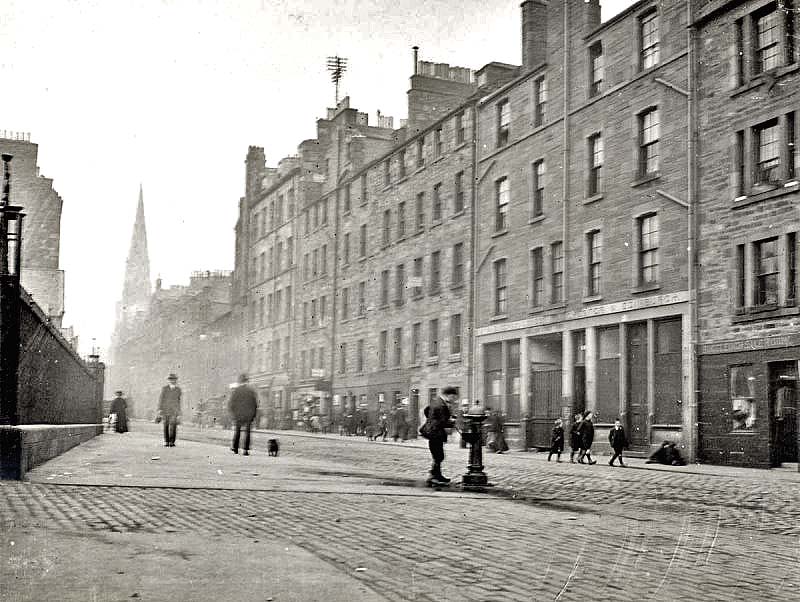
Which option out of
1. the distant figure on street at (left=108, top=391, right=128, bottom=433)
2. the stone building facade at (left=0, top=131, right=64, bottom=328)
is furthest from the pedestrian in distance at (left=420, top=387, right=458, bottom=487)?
the stone building facade at (left=0, top=131, right=64, bottom=328)

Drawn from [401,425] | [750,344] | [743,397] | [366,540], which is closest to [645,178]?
[750,344]

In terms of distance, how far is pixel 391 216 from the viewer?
4856 cm

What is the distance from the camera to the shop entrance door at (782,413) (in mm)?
23812

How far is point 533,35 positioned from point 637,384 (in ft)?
46.5

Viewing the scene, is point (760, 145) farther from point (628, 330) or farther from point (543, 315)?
point (543, 315)

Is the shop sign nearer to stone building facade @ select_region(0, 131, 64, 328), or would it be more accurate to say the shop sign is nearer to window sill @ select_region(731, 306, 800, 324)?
window sill @ select_region(731, 306, 800, 324)

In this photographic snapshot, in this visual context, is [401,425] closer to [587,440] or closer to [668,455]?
[587,440]

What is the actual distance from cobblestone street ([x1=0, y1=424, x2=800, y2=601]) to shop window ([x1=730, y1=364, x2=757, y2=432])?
9.59 m

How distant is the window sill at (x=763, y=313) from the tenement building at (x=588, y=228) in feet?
6.49

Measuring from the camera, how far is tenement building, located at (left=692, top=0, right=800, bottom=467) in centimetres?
2392

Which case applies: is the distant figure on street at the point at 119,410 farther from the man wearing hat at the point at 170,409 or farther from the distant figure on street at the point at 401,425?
the man wearing hat at the point at 170,409

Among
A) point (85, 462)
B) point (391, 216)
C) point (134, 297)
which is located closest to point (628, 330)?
point (85, 462)

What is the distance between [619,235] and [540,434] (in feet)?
23.5

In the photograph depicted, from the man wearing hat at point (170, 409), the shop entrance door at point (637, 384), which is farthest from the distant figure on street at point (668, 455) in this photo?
the man wearing hat at point (170, 409)
